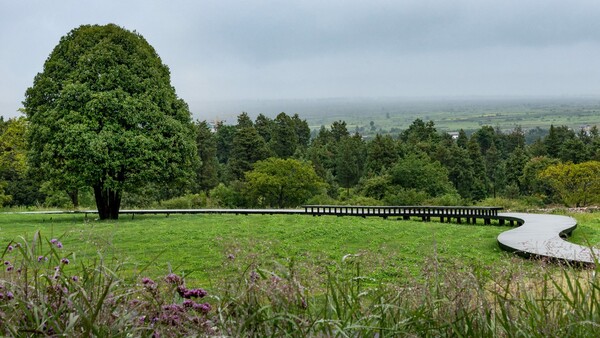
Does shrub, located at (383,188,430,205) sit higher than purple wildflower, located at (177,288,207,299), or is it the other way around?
purple wildflower, located at (177,288,207,299)

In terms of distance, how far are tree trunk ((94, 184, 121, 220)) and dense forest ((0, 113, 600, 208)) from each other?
1.05 m

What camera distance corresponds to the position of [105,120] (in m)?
20.5

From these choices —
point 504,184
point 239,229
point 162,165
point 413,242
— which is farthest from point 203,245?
point 504,184

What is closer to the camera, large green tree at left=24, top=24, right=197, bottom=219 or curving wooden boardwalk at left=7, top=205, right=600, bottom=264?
curving wooden boardwalk at left=7, top=205, right=600, bottom=264

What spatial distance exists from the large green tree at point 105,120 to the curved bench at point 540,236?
12.2 m

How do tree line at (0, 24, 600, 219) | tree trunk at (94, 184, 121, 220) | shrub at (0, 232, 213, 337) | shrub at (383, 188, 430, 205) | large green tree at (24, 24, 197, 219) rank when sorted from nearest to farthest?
shrub at (0, 232, 213, 337) → large green tree at (24, 24, 197, 219) → tree line at (0, 24, 600, 219) → tree trunk at (94, 184, 121, 220) → shrub at (383, 188, 430, 205)

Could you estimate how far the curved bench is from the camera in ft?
39.9

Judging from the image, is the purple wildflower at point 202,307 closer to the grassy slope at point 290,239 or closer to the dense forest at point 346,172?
the grassy slope at point 290,239

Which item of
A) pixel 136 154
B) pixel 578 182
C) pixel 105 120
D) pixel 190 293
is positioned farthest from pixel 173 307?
pixel 578 182

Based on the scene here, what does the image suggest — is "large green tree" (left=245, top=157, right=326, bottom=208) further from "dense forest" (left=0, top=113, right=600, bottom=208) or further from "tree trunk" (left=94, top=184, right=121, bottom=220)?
"tree trunk" (left=94, top=184, right=121, bottom=220)

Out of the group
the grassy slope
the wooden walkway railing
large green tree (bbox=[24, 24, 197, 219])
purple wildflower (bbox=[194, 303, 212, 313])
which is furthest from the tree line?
purple wildflower (bbox=[194, 303, 212, 313])

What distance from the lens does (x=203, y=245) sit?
14.6 meters

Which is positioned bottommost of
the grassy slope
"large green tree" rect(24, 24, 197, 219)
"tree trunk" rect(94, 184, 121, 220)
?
the grassy slope

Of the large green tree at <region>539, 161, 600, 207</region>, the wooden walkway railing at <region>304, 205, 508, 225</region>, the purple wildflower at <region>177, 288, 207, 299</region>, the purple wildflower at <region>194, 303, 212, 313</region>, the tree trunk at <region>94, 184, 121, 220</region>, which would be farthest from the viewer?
the large green tree at <region>539, 161, 600, 207</region>
